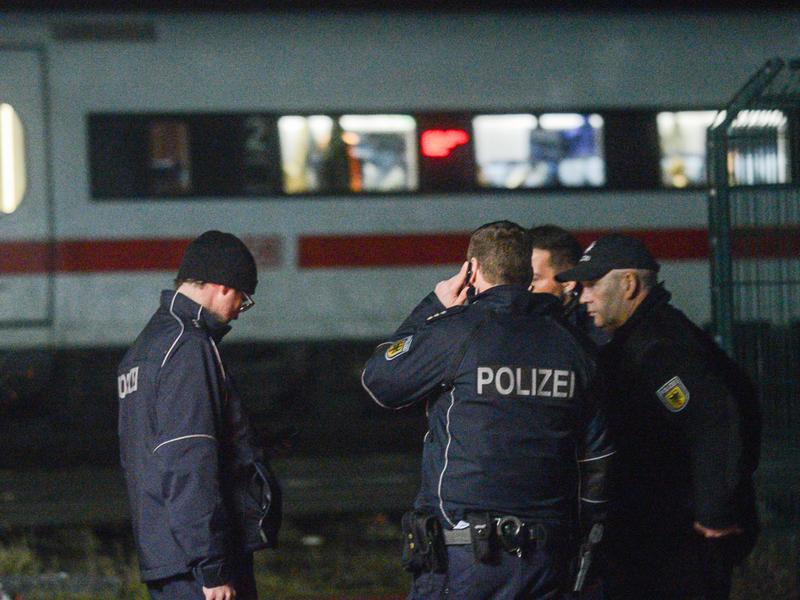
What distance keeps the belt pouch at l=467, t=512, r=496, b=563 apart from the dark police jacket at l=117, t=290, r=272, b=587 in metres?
0.72

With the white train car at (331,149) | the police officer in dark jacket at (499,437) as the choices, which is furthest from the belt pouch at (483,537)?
the white train car at (331,149)

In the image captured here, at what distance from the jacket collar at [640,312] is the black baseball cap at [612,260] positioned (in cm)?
9

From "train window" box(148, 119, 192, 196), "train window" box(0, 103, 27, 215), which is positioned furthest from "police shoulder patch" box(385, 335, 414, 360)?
"train window" box(0, 103, 27, 215)

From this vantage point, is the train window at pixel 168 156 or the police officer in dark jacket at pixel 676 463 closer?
the police officer in dark jacket at pixel 676 463

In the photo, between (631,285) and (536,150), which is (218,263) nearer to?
(631,285)

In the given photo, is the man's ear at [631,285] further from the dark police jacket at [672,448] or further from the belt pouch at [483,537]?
the belt pouch at [483,537]

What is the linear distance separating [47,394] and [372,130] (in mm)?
3308

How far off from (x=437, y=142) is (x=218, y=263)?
259 inches

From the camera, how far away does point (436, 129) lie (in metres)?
10.3

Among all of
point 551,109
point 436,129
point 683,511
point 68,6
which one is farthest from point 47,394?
point 683,511

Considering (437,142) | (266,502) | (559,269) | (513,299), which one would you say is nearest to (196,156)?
(437,142)

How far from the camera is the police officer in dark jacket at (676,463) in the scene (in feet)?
12.7

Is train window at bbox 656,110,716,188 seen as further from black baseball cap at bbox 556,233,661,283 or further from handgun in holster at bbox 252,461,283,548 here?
handgun in holster at bbox 252,461,283,548

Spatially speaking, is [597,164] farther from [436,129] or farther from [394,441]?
[394,441]
